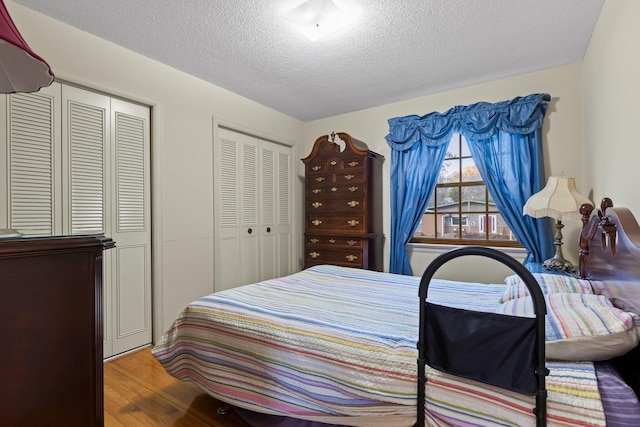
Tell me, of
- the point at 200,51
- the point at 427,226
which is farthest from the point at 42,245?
the point at 427,226

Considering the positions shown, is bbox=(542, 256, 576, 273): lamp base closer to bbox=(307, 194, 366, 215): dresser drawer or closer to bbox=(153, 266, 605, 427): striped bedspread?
bbox=(153, 266, 605, 427): striped bedspread

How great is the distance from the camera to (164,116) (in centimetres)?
290

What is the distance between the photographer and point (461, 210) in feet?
11.6

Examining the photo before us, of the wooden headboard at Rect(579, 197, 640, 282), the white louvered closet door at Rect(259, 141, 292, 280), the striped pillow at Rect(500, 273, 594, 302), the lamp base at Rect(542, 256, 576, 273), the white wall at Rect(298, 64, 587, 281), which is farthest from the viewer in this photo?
the white louvered closet door at Rect(259, 141, 292, 280)

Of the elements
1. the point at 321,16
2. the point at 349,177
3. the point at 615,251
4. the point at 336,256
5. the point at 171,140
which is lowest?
the point at 336,256

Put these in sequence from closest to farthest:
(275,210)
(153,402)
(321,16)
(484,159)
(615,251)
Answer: (615,251)
(153,402)
(321,16)
(484,159)
(275,210)

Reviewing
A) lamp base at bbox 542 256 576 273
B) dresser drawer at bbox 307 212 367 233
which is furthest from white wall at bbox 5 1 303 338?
lamp base at bbox 542 256 576 273

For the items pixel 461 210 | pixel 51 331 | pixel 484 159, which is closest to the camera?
pixel 51 331

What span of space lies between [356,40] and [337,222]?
1.92 meters

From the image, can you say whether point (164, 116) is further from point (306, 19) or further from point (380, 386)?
point (380, 386)

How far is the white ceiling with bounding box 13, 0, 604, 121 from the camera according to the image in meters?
2.06

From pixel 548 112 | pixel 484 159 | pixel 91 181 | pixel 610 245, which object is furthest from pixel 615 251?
pixel 91 181

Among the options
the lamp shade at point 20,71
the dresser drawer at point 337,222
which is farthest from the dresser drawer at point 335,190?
the lamp shade at point 20,71

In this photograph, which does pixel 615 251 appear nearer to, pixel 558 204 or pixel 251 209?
pixel 558 204
